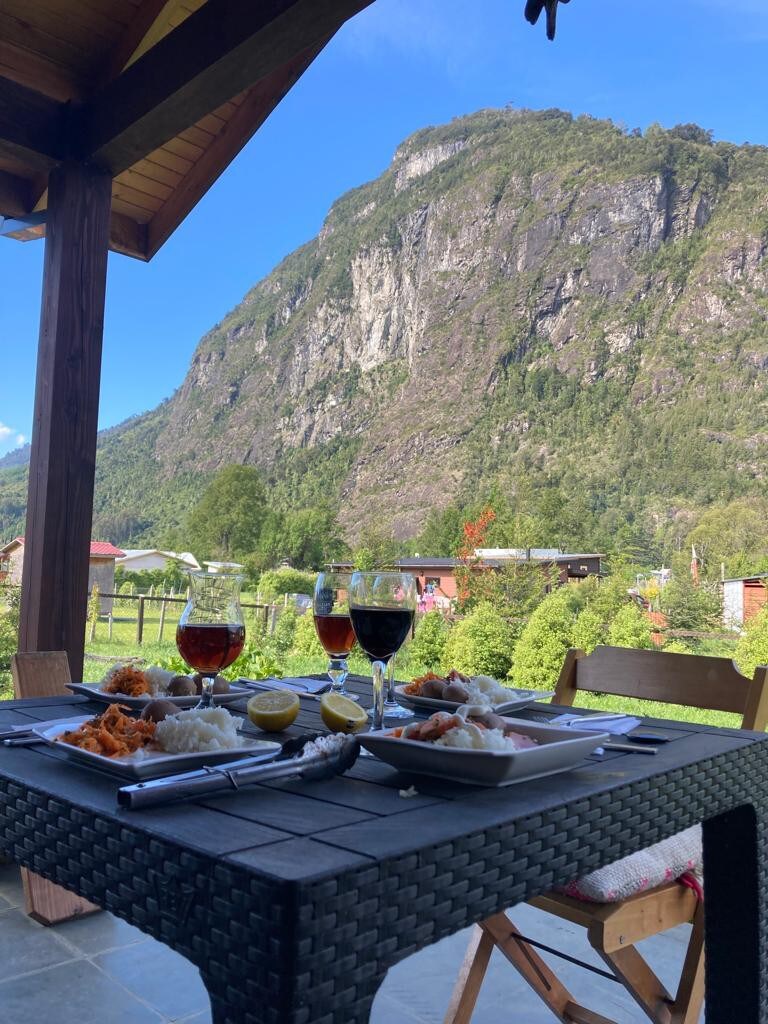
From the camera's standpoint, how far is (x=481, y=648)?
6953mm

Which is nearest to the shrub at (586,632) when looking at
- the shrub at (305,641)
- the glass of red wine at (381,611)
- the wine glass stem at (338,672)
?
the shrub at (305,641)

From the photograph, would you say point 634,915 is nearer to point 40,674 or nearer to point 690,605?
point 40,674

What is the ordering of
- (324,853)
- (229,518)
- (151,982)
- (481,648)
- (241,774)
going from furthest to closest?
(229,518)
(481,648)
(151,982)
(241,774)
(324,853)

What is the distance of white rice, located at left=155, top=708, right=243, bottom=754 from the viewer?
0.71 metres

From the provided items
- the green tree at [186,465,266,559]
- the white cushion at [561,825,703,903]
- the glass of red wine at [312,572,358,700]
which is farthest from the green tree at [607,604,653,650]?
the green tree at [186,465,266,559]

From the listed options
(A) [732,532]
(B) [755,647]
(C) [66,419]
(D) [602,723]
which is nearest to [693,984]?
(D) [602,723]

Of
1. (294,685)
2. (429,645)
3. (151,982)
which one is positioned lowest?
(151,982)

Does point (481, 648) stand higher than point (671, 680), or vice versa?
point (671, 680)

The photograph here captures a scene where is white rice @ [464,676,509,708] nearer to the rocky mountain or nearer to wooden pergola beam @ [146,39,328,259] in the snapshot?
wooden pergola beam @ [146,39,328,259]

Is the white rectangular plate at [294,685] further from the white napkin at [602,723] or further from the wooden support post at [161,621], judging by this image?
the wooden support post at [161,621]

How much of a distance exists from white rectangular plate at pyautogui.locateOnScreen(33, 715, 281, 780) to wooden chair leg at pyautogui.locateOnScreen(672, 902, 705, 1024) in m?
0.81

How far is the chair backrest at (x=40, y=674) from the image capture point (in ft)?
4.19

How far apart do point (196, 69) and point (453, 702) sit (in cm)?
146

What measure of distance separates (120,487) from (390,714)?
3800 cm
